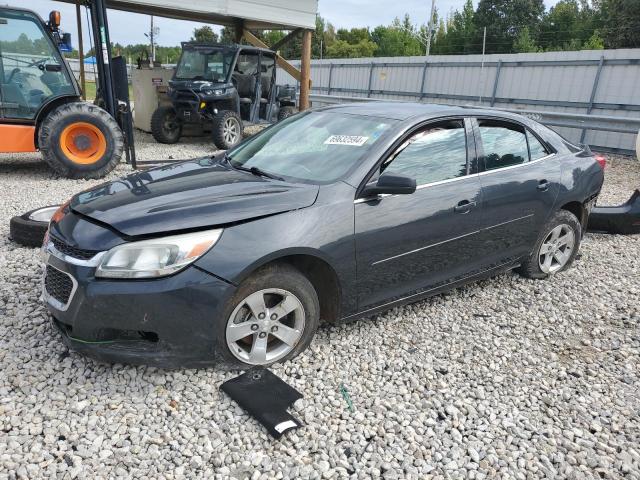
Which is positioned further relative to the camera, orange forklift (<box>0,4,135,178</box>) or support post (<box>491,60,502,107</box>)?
support post (<box>491,60,502,107</box>)

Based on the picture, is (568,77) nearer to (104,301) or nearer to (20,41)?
(20,41)

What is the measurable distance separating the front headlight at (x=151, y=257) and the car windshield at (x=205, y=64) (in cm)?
965

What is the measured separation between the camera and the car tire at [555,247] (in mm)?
4387

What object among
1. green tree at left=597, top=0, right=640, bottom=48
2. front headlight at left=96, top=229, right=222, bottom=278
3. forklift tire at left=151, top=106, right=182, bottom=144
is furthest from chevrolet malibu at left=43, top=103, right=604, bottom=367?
green tree at left=597, top=0, right=640, bottom=48

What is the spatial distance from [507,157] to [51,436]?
3.56 m

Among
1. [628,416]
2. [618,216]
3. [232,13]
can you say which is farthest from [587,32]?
[628,416]

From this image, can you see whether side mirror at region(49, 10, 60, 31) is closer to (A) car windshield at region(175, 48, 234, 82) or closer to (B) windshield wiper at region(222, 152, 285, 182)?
(A) car windshield at region(175, 48, 234, 82)

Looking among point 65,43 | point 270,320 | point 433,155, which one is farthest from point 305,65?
point 270,320

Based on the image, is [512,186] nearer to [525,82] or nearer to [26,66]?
[26,66]

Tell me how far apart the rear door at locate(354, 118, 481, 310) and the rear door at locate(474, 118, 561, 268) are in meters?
0.15

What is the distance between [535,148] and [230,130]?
7985 millimetres

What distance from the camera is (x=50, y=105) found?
297 inches

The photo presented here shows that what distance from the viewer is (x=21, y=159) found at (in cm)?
917

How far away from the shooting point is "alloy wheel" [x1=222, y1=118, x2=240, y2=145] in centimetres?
1093
